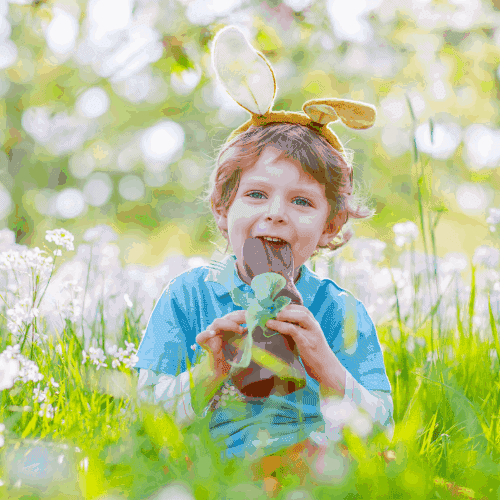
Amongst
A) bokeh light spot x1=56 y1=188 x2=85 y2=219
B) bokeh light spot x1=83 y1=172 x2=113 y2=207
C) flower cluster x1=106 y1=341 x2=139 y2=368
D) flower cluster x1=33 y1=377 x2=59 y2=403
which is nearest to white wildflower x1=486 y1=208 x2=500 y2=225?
flower cluster x1=106 y1=341 x2=139 y2=368

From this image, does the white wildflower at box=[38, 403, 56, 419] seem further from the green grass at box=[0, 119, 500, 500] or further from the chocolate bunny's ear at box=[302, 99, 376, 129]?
the chocolate bunny's ear at box=[302, 99, 376, 129]

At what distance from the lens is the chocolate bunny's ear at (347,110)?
1.98 m

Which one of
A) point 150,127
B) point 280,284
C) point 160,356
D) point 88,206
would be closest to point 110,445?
point 160,356

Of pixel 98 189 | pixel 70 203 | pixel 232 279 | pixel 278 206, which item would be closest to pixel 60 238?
pixel 232 279

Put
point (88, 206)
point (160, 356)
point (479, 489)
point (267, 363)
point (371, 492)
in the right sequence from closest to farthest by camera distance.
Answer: point (371, 492) → point (479, 489) → point (267, 363) → point (160, 356) → point (88, 206)

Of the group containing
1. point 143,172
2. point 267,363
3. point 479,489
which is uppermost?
point 267,363

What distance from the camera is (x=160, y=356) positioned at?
72.2 inches

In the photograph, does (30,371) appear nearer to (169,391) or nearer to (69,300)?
(169,391)

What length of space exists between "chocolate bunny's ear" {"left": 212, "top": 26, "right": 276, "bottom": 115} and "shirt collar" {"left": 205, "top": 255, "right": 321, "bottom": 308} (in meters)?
0.60

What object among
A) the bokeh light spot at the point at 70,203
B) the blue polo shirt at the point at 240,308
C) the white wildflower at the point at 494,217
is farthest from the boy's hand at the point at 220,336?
the bokeh light spot at the point at 70,203

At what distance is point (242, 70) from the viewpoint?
1.89 metres

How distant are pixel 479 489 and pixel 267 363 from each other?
63cm

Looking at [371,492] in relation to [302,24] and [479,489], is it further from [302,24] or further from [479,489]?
[302,24]

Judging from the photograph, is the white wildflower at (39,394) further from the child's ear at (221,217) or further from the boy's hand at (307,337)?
the child's ear at (221,217)
